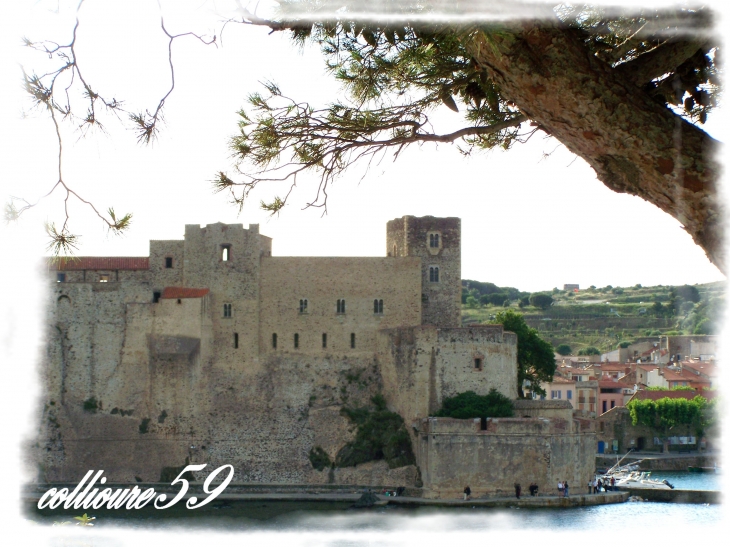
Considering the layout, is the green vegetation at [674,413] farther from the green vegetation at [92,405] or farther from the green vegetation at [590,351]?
the green vegetation at [590,351]

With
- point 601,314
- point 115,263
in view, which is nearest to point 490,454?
point 115,263

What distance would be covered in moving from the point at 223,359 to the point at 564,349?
51.1 m

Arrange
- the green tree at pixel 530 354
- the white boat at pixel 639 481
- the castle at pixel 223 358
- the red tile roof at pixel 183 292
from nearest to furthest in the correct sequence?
the red tile roof at pixel 183 292 → the castle at pixel 223 358 → the white boat at pixel 639 481 → the green tree at pixel 530 354

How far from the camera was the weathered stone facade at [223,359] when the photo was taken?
100 ft

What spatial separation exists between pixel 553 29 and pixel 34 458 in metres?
29.3

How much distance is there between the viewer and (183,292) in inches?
1187

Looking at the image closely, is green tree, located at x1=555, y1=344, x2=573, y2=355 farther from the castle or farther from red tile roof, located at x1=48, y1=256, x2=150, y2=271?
red tile roof, located at x1=48, y1=256, x2=150, y2=271

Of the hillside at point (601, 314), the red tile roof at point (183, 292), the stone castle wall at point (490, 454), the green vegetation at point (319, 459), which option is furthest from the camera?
the hillside at point (601, 314)

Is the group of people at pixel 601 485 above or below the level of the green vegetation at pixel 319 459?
below

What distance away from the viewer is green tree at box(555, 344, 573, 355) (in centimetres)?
7716

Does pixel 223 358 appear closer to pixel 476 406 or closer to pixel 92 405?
pixel 92 405

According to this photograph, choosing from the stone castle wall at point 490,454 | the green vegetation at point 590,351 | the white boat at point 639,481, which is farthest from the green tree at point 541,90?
the green vegetation at point 590,351

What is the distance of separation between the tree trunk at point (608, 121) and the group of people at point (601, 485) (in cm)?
2734

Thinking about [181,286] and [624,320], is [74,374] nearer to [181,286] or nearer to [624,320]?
[181,286]
